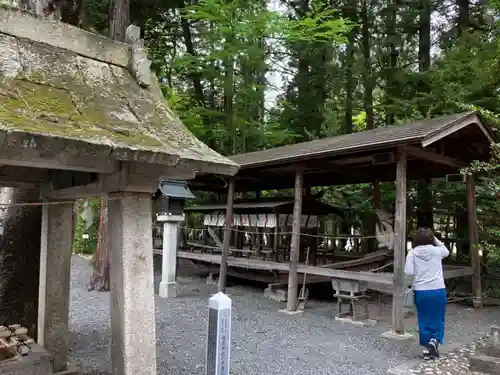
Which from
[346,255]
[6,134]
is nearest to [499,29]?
[346,255]

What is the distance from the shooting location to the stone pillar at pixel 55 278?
4.63 metres

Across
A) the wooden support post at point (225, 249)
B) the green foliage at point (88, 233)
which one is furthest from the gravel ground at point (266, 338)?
the green foliage at point (88, 233)

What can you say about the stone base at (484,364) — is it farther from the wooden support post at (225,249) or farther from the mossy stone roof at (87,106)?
the wooden support post at (225,249)

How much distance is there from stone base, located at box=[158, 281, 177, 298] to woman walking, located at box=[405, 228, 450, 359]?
6.46m

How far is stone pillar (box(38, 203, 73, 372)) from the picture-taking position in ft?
15.2

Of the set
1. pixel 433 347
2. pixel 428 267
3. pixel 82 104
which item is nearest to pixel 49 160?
pixel 82 104

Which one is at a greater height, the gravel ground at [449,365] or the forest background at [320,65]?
the forest background at [320,65]

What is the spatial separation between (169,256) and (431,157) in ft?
21.3

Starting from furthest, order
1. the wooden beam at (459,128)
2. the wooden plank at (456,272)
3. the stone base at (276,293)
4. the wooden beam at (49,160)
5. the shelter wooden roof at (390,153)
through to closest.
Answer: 1. the stone base at (276,293)
2. the wooden plank at (456,272)
3. the shelter wooden roof at (390,153)
4. the wooden beam at (459,128)
5. the wooden beam at (49,160)

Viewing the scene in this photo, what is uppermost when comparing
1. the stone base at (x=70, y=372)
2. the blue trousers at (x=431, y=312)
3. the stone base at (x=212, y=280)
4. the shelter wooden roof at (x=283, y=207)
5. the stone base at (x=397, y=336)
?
the shelter wooden roof at (x=283, y=207)

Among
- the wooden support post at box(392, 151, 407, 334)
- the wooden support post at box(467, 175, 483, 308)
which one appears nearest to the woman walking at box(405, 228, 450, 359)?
the wooden support post at box(392, 151, 407, 334)

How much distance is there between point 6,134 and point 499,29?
40.6 ft

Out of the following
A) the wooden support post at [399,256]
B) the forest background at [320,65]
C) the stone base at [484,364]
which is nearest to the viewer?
the stone base at [484,364]

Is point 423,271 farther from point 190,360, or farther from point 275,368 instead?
point 190,360
